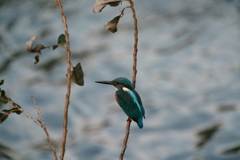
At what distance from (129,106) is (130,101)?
0.06 feet

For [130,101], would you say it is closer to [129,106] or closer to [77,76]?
[129,106]

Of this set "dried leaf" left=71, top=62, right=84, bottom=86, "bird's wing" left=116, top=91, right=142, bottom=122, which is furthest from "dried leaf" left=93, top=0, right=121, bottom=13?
"bird's wing" left=116, top=91, right=142, bottom=122

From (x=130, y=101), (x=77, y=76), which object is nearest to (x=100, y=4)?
(x=77, y=76)

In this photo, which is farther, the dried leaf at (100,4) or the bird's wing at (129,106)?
the bird's wing at (129,106)

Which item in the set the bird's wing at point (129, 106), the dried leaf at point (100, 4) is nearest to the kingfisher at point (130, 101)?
the bird's wing at point (129, 106)

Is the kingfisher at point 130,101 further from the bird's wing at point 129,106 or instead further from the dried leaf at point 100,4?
the dried leaf at point 100,4

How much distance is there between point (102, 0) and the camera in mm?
918

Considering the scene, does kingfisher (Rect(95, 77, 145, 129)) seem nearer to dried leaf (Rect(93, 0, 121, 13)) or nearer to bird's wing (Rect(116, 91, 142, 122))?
bird's wing (Rect(116, 91, 142, 122))

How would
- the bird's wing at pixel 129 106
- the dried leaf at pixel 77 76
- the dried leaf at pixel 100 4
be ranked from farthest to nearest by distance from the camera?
the bird's wing at pixel 129 106, the dried leaf at pixel 100 4, the dried leaf at pixel 77 76

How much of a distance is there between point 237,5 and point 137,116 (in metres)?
3.28

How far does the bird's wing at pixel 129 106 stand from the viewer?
106 cm

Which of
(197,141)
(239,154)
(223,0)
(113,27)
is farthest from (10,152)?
(223,0)

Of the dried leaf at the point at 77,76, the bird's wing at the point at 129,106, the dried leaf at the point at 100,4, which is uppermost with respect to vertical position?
the dried leaf at the point at 100,4

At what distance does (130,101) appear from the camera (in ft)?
3.60
